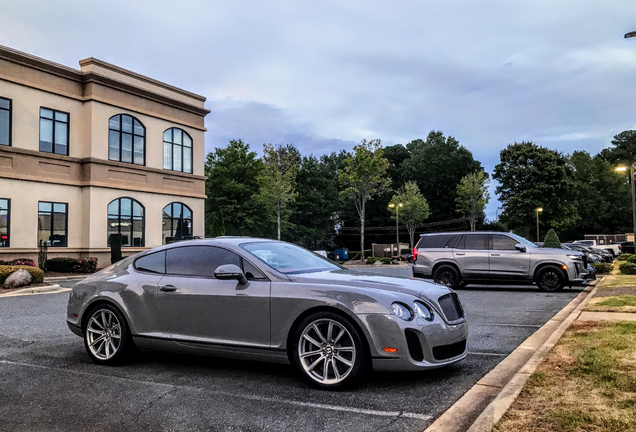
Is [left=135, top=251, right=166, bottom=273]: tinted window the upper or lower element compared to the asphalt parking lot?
upper

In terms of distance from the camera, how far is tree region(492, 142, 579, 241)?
62156mm

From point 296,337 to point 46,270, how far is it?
76.4ft

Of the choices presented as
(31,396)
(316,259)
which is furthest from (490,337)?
(31,396)

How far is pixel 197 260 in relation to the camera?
6359mm

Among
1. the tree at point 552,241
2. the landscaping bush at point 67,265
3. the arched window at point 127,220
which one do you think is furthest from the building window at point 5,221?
the tree at point 552,241

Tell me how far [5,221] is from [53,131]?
507 cm

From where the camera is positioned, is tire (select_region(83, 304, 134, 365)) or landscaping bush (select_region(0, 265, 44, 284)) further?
landscaping bush (select_region(0, 265, 44, 284))

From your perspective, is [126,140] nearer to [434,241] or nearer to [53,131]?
[53,131]

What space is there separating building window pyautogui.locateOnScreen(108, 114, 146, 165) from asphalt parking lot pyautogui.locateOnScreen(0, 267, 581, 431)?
2313 centimetres

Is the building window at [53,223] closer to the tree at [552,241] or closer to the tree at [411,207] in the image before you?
the tree at [552,241]

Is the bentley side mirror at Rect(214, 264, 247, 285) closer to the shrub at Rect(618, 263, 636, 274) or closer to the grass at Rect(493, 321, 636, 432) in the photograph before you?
the grass at Rect(493, 321, 636, 432)

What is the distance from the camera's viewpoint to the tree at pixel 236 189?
55.1 meters

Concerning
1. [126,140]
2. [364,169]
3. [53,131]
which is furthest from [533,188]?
[53,131]

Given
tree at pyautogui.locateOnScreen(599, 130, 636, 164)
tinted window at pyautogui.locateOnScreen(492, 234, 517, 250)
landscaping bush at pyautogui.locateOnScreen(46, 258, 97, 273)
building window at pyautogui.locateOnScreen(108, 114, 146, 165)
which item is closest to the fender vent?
tinted window at pyautogui.locateOnScreen(492, 234, 517, 250)
